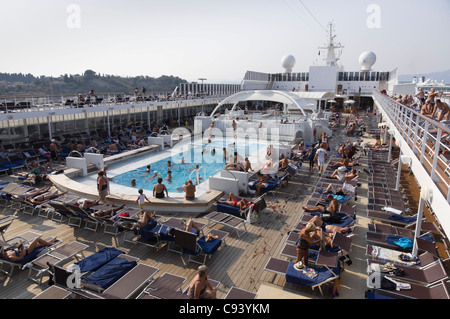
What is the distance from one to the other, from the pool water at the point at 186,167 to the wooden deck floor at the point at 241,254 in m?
3.26

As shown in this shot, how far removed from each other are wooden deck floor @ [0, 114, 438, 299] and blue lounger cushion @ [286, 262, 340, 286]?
0.77ft

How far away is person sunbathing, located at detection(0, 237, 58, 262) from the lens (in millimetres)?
5184

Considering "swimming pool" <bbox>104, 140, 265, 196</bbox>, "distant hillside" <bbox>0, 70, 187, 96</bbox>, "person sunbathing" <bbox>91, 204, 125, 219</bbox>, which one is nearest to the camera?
"person sunbathing" <bbox>91, 204, 125, 219</bbox>

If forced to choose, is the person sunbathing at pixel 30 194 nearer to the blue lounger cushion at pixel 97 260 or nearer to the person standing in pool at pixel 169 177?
the blue lounger cushion at pixel 97 260


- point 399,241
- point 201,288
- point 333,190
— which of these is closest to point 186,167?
point 333,190

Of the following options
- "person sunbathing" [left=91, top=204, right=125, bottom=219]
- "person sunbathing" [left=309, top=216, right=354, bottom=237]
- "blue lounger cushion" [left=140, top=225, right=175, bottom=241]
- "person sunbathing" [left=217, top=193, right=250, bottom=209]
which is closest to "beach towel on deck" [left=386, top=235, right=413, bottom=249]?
"person sunbathing" [left=309, top=216, right=354, bottom=237]

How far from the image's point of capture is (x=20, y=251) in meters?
5.20

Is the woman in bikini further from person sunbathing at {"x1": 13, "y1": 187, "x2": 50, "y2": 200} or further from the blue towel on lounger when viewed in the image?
person sunbathing at {"x1": 13, "y1": 187, "x2": 50, "y2": 200}

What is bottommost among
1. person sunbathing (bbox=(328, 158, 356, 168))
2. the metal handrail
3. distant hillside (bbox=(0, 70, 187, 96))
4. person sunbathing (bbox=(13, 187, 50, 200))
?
person sunbathing (bbox=(13, 187, 50, 200))

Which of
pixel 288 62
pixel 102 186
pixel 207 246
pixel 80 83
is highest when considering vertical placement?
pixel 288 62

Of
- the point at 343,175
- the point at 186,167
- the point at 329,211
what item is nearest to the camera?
the point at 329,211

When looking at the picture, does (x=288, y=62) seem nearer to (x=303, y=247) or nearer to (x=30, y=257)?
(x=303, y=247)

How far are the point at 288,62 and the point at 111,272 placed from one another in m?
44.5

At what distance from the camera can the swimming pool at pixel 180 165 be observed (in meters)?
11.2
